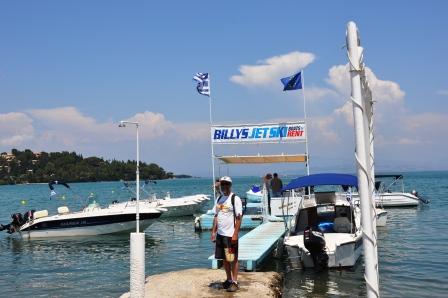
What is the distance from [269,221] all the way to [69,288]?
33.2ft

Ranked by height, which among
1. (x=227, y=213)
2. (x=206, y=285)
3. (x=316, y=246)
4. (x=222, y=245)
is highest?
(x=227, y=213)

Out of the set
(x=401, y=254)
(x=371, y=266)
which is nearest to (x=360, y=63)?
(x=371, y=266)

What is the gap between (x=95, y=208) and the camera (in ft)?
80.0

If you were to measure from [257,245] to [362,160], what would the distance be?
11258 mm

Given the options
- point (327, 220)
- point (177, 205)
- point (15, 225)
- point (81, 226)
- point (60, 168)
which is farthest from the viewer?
point (60, 168)

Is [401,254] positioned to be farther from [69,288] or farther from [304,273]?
[69,288]

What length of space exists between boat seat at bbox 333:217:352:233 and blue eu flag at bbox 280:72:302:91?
11.5 m

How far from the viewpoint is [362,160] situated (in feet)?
11.3

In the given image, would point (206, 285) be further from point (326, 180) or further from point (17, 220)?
point (17, 220)

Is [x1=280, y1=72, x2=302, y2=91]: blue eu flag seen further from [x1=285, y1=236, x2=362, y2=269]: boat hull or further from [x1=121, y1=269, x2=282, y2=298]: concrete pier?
[x1=121, y1=269, x2=282, y2=298]: concrete pier

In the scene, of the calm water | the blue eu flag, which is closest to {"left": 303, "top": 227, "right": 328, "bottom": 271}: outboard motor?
the calm water

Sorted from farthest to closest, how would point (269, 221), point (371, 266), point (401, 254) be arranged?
1. point (269, 221)
2. point (401, 254)
3. point (371, 266)

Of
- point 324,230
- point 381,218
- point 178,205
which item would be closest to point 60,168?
point 178,205

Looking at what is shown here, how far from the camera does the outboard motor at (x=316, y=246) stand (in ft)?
39.9
